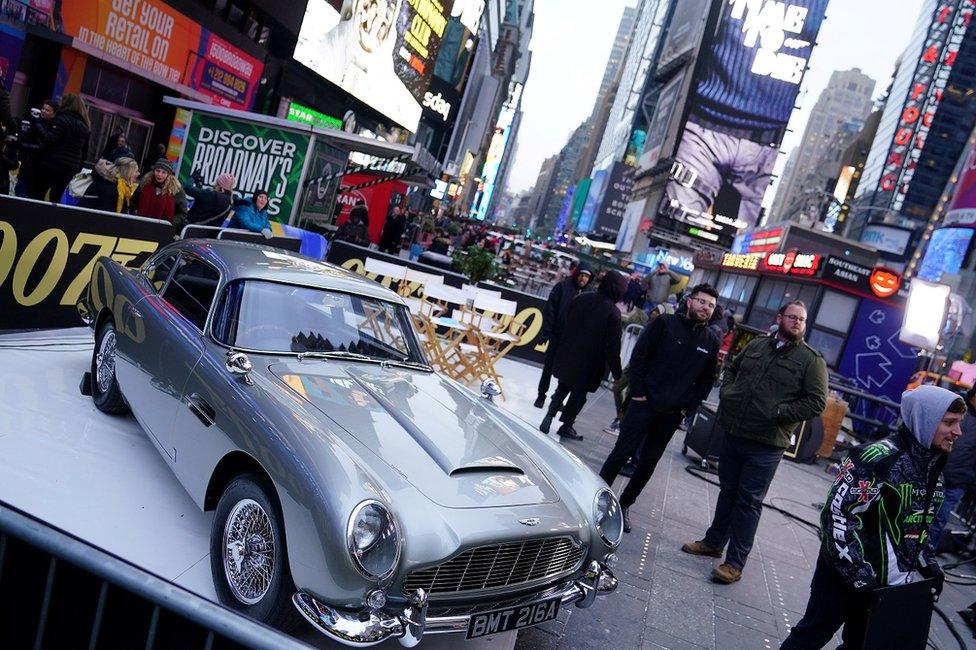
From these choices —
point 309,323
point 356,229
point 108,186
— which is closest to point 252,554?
point 309,323

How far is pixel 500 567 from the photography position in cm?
343

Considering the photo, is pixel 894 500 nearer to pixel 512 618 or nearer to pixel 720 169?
pixel 512 618

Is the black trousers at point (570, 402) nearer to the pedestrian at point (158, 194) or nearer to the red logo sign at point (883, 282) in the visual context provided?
the pedestrian at point (158, 194)

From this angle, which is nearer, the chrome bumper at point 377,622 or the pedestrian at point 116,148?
the chrome bumper at point 377,622

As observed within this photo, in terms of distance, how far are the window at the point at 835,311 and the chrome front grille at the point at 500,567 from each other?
19.7 meters

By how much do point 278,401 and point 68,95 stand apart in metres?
7.05

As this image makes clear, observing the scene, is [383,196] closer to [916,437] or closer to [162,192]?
[162,192]

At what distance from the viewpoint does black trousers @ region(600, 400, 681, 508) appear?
232 inches

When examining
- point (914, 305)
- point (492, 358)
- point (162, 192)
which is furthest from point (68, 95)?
point (914, 305)

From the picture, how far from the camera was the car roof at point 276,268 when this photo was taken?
15.3 ft

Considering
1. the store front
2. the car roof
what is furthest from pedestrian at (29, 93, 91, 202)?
the store front

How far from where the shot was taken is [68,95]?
8844 mm

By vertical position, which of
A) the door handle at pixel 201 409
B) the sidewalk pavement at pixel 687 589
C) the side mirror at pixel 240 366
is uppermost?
the side mirror at pixel 240 366

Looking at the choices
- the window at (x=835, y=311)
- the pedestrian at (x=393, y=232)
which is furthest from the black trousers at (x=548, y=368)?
the window at (x=835, y=311)
